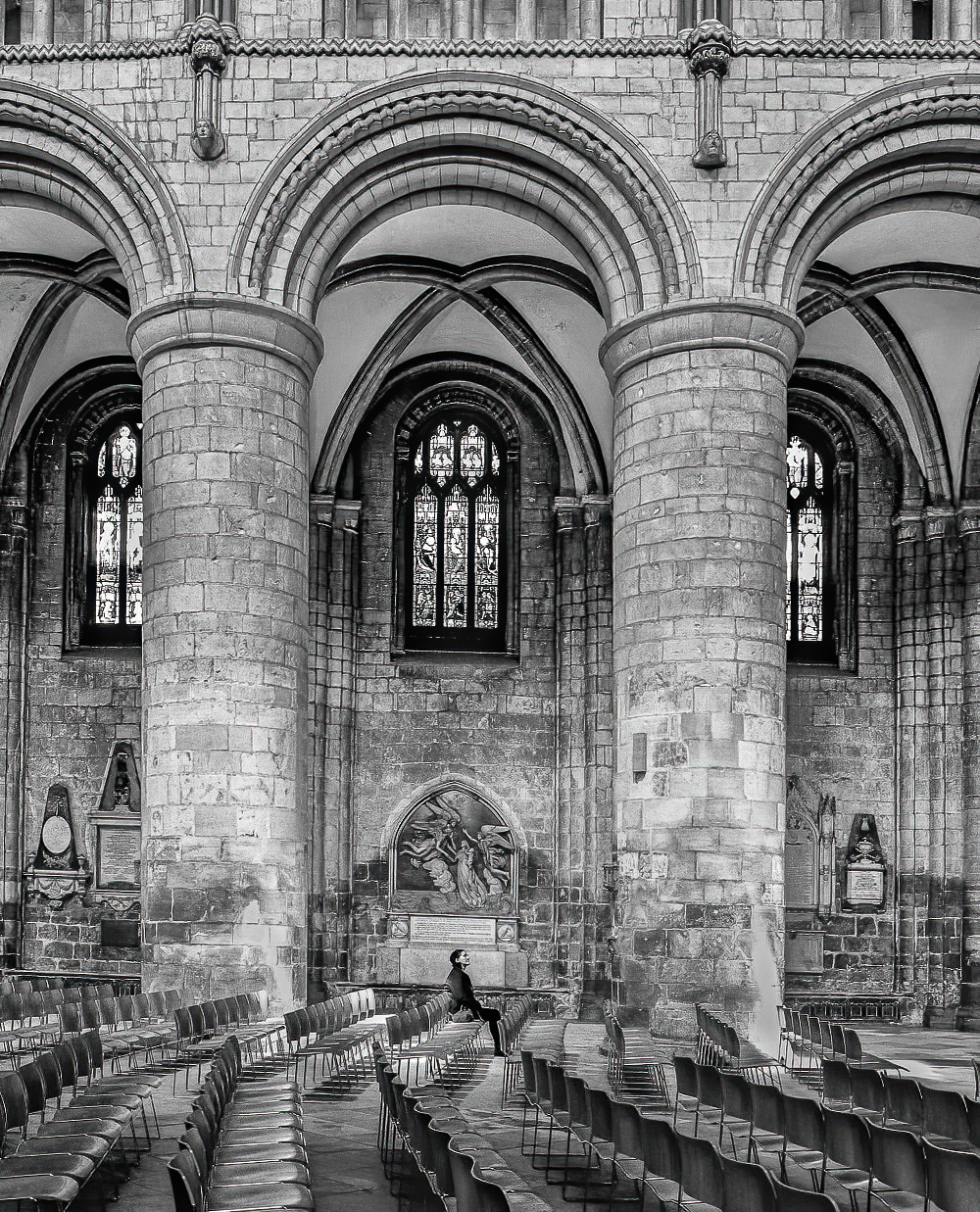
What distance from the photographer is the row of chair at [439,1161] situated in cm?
575

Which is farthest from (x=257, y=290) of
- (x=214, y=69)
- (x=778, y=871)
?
(x=778, y=871)

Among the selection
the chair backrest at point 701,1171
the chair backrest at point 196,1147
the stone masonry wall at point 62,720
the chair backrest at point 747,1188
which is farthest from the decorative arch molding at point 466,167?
the chair backrest at point 747,1188

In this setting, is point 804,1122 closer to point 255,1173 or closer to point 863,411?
point 255,1173

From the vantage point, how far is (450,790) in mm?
21469

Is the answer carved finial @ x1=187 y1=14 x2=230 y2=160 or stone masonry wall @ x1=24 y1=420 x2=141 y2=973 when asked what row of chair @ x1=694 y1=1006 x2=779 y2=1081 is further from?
stone masonry wall @ x1=24 y1=420 x2=141 y2=973

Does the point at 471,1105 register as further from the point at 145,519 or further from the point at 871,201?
the point at 871,201

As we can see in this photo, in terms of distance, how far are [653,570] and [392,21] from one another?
6195mm

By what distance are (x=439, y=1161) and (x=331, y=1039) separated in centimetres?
588

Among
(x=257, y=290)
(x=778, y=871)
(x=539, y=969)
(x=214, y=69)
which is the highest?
(x=214, y=69)

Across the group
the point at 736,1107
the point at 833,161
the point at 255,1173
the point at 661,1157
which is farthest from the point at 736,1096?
the point at 833,161

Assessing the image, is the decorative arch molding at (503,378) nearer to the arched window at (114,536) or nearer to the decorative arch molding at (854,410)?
the arched window at (114,536)

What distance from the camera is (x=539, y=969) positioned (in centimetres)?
2095

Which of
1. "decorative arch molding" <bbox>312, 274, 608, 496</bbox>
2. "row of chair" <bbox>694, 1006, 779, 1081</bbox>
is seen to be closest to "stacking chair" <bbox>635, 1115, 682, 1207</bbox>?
"row of chair" <bbox>694, 1006, 779, 1081</bbox>

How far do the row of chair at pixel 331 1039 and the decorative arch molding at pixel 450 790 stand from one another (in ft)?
18.6
